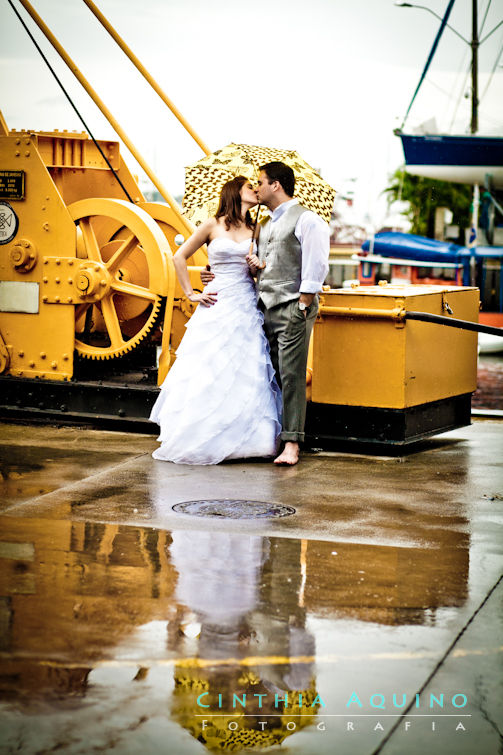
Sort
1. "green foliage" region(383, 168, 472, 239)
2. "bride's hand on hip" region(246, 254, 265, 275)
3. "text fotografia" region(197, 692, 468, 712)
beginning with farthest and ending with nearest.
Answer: "green foliage" region(383, 168, 472, 239)
"bride's hand on hip" region(246, 254, 265, 275)
"text fotografia" region(197, 692, 468, 712)

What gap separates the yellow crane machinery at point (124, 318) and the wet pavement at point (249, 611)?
80 cm

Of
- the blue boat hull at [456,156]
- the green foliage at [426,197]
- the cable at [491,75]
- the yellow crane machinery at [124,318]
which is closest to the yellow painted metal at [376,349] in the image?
the yellow crane machinery at [124,318]

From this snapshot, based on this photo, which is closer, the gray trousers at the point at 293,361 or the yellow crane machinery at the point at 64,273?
the gray trousers at the point at 293,361

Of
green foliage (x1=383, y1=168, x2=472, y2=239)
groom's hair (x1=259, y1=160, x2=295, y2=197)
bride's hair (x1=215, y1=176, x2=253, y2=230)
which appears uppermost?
green foliage (x1=383, y1=168, x2=472, y2=239)

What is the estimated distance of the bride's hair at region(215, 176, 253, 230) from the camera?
24.4 ft

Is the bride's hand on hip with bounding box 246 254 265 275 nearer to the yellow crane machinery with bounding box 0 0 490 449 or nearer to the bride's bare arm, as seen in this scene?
the bride's bare arm

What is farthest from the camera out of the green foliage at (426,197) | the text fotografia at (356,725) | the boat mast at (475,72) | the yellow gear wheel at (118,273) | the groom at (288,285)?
the green foliage at (426,197)

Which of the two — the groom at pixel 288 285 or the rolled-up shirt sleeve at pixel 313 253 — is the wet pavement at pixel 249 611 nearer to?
the groom at pixel 288 285

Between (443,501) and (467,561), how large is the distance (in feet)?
4.15

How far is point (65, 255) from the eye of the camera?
8.71 metres

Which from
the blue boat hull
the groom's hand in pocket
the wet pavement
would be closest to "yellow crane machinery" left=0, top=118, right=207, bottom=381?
the groom's hand in pocket

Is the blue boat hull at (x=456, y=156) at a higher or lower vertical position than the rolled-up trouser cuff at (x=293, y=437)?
higher

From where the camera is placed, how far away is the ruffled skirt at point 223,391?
7289mm

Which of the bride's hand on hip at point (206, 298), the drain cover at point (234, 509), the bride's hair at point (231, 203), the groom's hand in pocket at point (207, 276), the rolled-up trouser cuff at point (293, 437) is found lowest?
the drain cover at point (234, 509)
